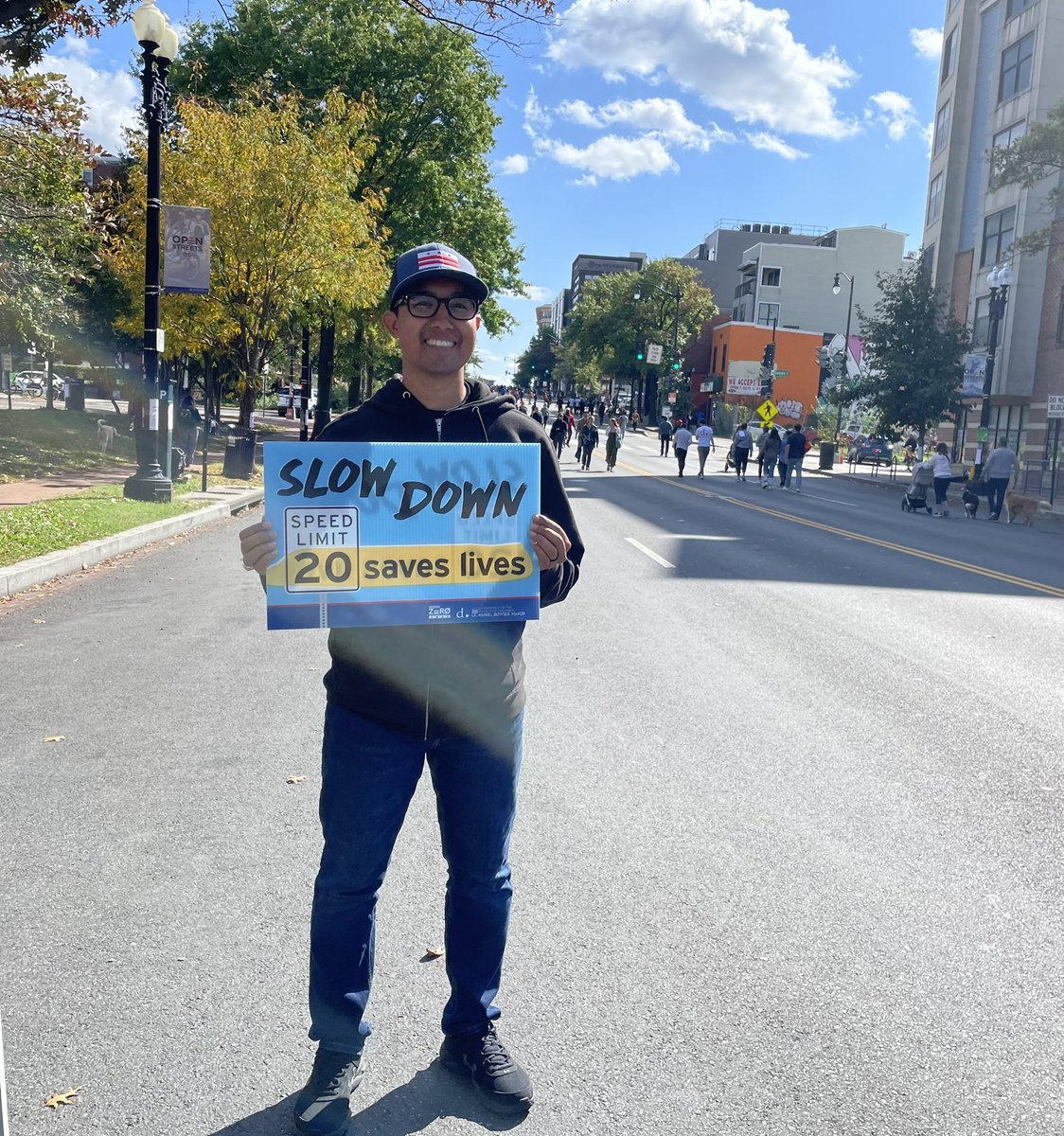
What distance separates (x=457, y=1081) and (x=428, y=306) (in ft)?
6.89

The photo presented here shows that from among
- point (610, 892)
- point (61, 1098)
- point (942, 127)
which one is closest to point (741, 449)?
point (942, 127)

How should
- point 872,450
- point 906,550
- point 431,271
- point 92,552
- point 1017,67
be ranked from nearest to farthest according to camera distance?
point 431,271 → point 92,552 → point 906,550 → point 1017,67 → point 872,450

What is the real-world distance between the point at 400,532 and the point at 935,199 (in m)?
53.5

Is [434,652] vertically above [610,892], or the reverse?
[434,652]

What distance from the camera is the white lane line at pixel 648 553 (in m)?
13.5

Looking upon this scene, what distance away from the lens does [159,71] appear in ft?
51.1

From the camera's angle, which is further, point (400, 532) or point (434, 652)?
point (400, 532)

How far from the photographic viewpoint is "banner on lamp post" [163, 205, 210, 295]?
643 inches

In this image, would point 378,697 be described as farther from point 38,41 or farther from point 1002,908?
point 38,41

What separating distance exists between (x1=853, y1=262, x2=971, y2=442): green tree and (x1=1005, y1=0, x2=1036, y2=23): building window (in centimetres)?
1153

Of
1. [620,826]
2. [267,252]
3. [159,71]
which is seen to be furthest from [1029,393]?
[620,826]

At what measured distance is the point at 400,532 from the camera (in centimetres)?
295

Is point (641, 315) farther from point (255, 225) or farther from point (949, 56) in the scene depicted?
point (255, 225)

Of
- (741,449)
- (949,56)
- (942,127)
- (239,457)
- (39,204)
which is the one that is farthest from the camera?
(942,127)
